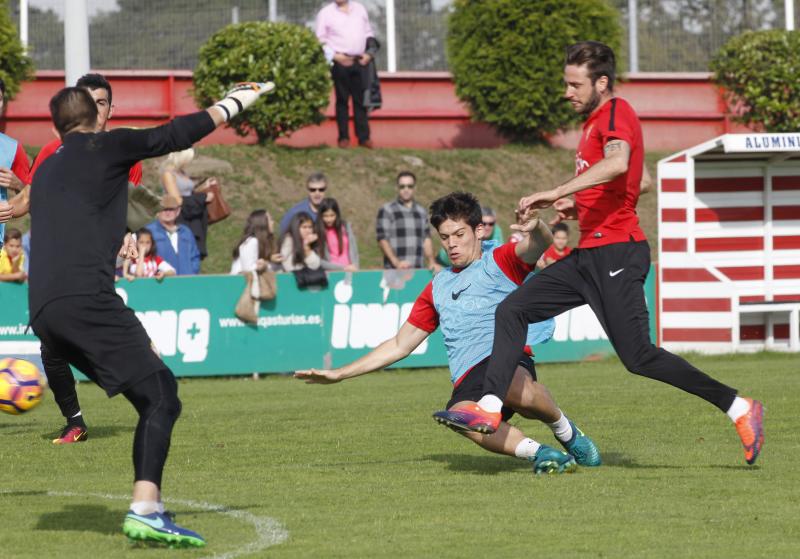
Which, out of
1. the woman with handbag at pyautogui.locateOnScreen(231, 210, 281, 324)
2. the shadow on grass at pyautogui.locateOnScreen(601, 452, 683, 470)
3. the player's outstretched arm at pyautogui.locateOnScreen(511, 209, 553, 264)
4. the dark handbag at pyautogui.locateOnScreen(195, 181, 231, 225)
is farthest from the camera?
the dark handbag at pyautogui.locateOnScreen(195, 181, 231, 225)

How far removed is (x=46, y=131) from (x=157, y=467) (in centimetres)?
1959

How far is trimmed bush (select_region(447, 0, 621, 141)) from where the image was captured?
2505 cm

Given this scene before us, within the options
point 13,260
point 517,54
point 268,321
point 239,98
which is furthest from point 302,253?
point 239,98

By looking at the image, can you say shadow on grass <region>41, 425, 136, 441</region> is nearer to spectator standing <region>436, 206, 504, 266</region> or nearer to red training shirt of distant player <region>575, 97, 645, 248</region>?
red training shirt of distant player <region>575, 97, 645, 248</region>

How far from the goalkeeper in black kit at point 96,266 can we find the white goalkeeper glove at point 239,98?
0.11m

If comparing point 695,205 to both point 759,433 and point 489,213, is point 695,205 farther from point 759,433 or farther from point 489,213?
point 759,433

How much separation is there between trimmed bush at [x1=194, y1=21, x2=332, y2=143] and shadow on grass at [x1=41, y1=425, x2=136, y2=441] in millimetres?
11918

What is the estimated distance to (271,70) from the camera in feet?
75.8

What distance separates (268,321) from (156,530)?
1073cm

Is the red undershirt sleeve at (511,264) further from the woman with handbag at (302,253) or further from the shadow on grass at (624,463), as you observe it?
the woman with handbag at (302,253)

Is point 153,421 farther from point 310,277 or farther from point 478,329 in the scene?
point 310,277

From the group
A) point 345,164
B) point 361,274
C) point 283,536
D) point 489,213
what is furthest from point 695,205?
point 283,536

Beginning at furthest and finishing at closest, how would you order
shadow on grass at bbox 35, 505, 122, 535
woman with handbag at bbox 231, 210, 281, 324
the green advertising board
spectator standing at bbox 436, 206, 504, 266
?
1. spectator standing at bbox 436, 206, 504, 266
2. woman with handbag at bbox 231, 210, 281, 324
3. the green advertising board
4. shadow on grass at bbox 35, 505, 122, 535

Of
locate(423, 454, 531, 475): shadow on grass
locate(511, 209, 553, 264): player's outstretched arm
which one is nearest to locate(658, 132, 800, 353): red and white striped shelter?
locate(423, 454, 531, 475): shadow on grass
